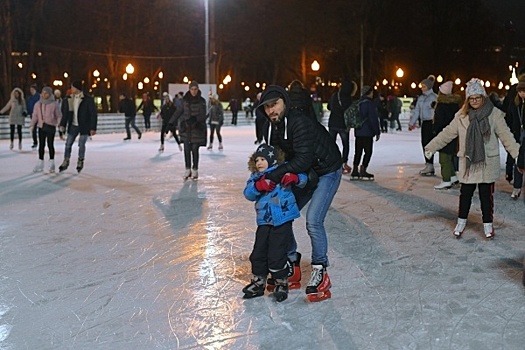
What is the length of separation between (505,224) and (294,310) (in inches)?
145

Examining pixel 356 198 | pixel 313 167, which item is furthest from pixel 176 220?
pixel 313 167

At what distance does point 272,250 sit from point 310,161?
2.14 ft

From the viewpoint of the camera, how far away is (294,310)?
448 centimetres

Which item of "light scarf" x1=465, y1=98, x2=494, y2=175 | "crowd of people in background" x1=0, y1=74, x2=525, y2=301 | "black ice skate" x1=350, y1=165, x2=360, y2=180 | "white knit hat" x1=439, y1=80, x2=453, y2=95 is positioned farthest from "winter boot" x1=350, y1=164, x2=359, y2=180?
"light scarf" x1=465, y1=98, x2=494, y2=175

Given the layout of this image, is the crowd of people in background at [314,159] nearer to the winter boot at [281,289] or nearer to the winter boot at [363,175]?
the winter boot at [281,289]

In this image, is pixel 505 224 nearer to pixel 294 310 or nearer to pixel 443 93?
pixel 443 93

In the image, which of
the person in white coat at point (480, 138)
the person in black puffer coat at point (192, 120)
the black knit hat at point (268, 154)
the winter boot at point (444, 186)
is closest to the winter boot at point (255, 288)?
the black knit hat at point (268, 154)

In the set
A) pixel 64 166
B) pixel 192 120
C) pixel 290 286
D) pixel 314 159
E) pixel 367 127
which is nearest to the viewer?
pixel 314 159

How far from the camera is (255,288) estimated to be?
4.75m

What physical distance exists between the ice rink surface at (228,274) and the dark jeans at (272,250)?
20cm

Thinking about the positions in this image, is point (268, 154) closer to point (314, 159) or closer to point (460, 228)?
point (314, 159)

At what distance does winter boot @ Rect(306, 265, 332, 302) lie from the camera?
468cm

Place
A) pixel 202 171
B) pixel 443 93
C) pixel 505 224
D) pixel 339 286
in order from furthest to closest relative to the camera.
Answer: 1. pixel 202 171
2. pixel 443 93
3. pixel 505 224
4. pixel 339 286

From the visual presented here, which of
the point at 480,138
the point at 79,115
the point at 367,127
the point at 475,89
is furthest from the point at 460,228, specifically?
the point at 79,115
